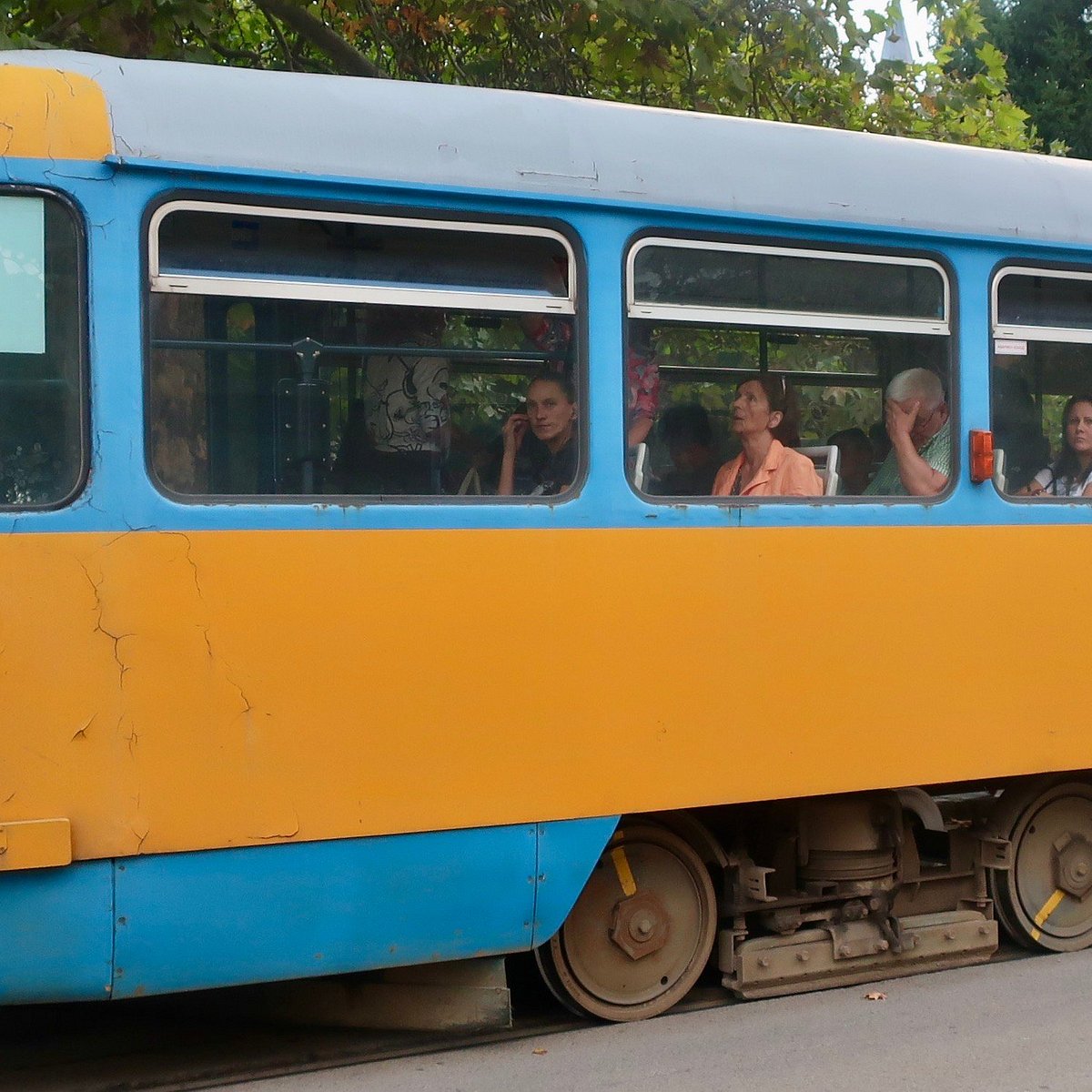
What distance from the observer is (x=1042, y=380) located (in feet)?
18.5

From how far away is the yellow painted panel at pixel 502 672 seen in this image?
163 inches

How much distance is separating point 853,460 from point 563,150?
1.50 metres

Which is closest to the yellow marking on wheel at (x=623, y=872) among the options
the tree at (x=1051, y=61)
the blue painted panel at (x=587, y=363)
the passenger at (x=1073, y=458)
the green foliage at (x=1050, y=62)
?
the blue painted panel at (x=587, y=363)

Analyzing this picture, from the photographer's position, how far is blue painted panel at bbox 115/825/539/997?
419 cm

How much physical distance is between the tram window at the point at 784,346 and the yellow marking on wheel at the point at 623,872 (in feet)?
4.11

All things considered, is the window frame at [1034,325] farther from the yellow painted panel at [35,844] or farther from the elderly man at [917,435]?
the yellow painted panel at [35,844]

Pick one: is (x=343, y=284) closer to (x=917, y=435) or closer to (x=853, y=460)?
(x=853, y=460)

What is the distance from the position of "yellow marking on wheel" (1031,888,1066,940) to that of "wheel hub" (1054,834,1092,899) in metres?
0.03

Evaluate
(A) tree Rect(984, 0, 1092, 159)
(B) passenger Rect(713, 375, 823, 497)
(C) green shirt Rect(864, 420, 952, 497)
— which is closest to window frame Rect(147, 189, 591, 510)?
(B) passenger Rect(713, 375, 823, 497)

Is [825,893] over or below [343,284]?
below

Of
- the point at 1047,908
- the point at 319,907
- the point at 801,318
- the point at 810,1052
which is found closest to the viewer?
the point at 319,907

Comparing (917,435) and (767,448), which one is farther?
(917,435)

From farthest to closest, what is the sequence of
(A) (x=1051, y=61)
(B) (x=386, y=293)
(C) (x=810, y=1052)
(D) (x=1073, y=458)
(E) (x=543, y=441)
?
(A) (x=1051, y=61) → (D) (x=1073, y=458) → (C) (x=810, y=1052) → (E) (x=543, y=441) → (B) (x=386, y=293)

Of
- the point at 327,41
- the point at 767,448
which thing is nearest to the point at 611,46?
the point at 327,41
